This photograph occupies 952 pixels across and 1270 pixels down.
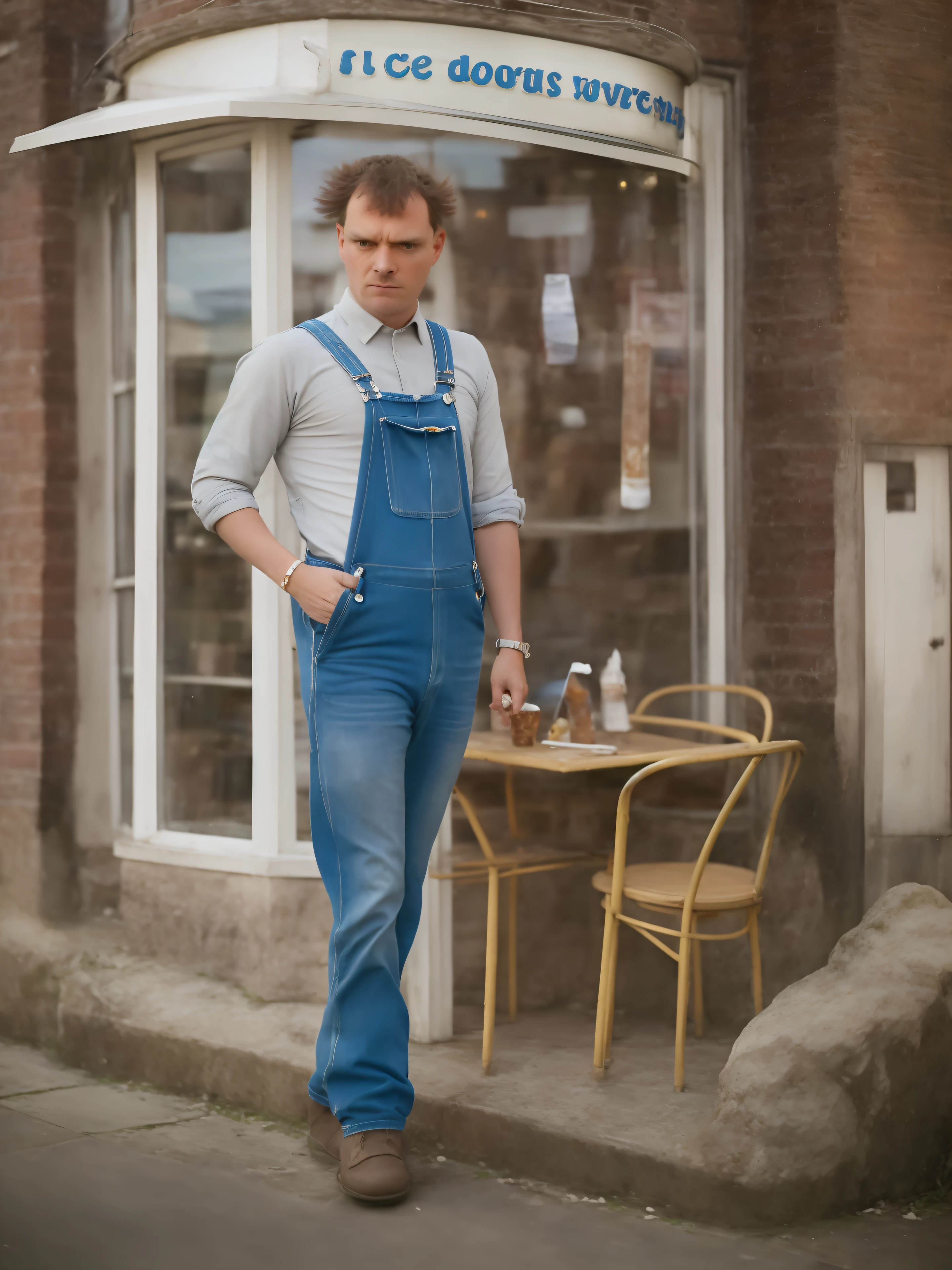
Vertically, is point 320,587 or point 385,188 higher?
point 385,188

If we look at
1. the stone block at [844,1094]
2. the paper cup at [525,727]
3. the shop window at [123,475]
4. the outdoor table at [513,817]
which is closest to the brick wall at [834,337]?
the outdoor table at [513,817]

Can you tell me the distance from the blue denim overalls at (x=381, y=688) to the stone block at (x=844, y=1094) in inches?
33.2

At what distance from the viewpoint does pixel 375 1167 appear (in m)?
3.52

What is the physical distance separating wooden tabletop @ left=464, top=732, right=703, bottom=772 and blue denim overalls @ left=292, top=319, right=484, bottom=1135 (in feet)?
2.07

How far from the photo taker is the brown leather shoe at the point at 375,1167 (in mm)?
3510

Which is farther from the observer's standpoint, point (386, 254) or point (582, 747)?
point (582, 747)

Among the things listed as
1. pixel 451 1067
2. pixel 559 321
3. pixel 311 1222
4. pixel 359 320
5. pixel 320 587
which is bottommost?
pixel 311 1222

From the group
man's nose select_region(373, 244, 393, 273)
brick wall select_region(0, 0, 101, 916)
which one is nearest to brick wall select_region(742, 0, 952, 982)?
man's nose select_region(373, 244, 393, 273)

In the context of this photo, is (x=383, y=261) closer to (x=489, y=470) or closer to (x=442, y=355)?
(x=442, y=355)

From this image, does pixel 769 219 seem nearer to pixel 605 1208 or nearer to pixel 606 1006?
pixel 606 1006

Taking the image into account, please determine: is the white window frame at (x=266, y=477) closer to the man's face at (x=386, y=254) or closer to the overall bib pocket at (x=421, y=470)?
the man's face at (x=386, y=254)

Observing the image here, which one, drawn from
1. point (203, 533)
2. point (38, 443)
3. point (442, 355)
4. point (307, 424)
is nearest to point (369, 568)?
point (307, 424)

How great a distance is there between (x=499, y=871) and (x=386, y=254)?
6.58ft

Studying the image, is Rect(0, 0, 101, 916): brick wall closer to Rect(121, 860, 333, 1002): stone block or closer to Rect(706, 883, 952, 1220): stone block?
Rect(121, 860, 333, 1002): stone block
